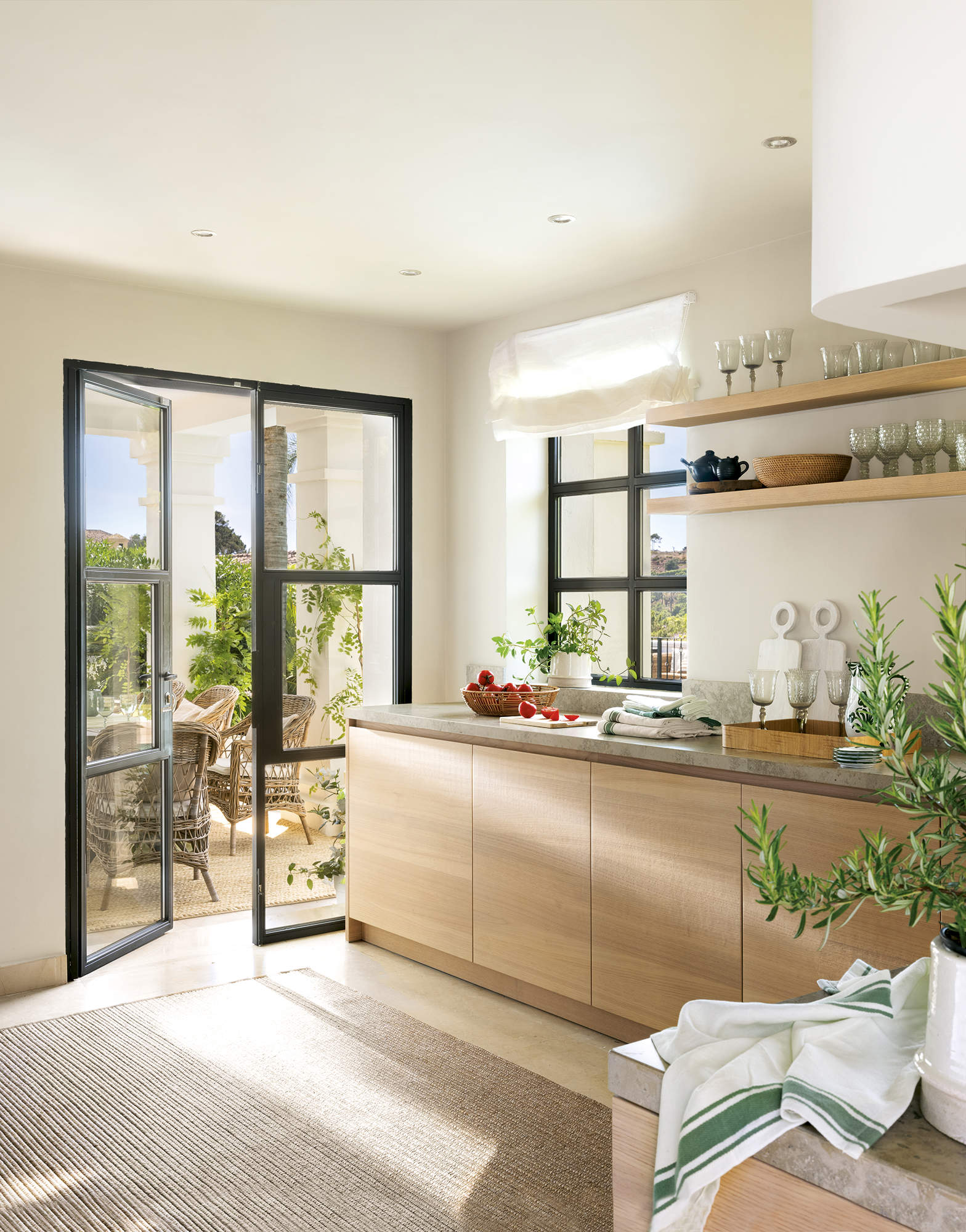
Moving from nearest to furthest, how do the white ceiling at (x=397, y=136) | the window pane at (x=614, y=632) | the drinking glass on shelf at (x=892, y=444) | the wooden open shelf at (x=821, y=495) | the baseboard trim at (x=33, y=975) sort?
the white ceiling at (x=397, y=136) → the wooden open shelf at (x=821, y=495) → the drinking glass on shelf at (x=892, y=444) → the baseboard trim at (x=33, y=975) → the window pane at (x=614, y=632)

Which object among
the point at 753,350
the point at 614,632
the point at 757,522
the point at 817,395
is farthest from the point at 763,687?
the point at 614,632

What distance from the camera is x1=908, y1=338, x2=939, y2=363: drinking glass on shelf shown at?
289 cm

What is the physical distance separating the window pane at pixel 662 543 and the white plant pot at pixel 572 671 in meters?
0.42

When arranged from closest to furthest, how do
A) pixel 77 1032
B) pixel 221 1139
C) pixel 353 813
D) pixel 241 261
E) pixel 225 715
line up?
pixel 221 1139 → pixel 77 1032 → pixel 241 261 → pixel 353 813 → pixel 225 715

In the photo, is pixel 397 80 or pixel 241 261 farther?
pixel 241 261

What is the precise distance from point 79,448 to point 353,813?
1776 millimetres

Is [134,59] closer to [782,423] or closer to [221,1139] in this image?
[782,423]

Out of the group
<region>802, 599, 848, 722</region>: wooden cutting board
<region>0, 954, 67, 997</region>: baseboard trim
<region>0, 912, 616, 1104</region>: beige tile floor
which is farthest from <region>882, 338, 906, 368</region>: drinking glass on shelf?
<region>0, 954, 67, 997</region>: baseboard trim

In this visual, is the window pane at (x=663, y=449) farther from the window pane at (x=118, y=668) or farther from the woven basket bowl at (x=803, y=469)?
the window pane at (x=118, y=668)

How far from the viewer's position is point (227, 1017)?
361cm

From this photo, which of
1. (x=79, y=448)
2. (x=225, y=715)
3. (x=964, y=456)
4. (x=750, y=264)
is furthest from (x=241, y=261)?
(x=225, y=715)

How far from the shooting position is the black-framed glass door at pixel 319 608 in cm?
452

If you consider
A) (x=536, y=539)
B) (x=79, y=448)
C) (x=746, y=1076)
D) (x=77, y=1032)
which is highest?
(x=79, y=448)

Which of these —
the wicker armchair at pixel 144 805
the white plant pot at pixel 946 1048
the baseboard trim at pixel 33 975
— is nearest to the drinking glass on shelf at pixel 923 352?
the white plant pot at pixel 946 1048
